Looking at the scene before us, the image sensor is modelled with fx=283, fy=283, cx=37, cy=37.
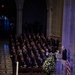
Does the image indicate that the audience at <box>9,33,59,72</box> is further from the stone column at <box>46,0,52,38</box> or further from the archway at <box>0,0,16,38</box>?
the archway at <box>0,0,16,38</box>

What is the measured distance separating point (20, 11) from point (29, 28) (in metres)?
2.47

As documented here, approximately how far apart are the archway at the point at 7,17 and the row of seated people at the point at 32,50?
9.11 m

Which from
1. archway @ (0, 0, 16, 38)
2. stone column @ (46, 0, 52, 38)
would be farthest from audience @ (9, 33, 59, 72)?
archway @ (0, 0, 16, 38)

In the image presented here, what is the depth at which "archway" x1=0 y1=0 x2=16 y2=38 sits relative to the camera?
34312mm

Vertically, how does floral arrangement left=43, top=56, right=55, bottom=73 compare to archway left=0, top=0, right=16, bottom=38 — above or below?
below

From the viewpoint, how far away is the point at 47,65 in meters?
14.8

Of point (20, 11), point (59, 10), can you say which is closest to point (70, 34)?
point (59, 10)

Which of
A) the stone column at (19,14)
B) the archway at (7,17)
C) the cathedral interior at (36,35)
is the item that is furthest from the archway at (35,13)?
the archway at (7,17)

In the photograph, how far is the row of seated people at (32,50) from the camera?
1848 cm

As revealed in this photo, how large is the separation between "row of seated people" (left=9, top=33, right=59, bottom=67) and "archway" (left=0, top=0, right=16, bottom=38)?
9.11m

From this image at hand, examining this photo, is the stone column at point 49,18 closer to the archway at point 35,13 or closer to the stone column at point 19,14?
the archway at point 35,13

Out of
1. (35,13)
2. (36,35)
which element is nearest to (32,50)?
(36,35)

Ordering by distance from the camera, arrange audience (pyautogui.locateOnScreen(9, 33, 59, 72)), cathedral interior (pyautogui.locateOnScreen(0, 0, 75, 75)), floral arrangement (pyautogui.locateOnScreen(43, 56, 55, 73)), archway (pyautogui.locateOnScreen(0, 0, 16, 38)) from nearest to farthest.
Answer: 1. cathedral interior (pyautogui.locateOnScreen(0, 0, 75, 75))
2. floral arrangement (pyautogui.locateOnScreen(43, 56, 55, 73))
3. audience (pyautogui.locateOnScreen(9, 33, 59, 72))
4. archway (pyautogui.locateOnScreen(0, 0, 16, 38))

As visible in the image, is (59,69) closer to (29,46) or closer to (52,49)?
(52,49)
